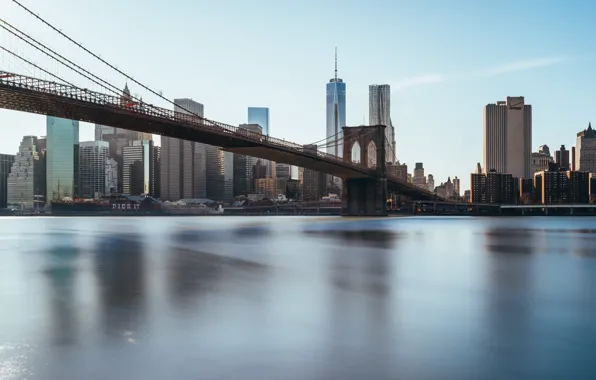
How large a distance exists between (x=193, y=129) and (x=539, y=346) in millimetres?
36420

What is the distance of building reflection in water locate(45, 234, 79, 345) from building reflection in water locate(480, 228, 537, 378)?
20.1 feet

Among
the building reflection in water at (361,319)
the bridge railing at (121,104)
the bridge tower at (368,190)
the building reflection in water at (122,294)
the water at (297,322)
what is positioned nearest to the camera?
the water at (297,322)

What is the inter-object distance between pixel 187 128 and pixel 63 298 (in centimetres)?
3072

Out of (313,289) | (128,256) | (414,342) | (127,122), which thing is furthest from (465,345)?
(127,122)

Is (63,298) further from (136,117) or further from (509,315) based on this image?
(136,117)

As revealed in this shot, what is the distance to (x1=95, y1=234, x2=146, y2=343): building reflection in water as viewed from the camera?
27.4 feet

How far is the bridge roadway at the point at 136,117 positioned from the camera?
29.5 metres

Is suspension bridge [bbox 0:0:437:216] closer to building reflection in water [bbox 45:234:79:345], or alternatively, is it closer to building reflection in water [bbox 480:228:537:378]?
building reflection in water [bbox 45:234:79:345]

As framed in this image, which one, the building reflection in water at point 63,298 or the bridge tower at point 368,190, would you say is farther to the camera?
the bridge tower at point 368,190

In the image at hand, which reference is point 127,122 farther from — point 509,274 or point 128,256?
point 509,274

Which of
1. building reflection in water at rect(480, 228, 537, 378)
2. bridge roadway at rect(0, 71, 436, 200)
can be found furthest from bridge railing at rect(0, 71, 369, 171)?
building reflection in water at rect(480, 228, 537, 378)

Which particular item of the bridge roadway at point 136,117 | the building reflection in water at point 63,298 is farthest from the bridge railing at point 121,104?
the building reflection in water at point 63,298

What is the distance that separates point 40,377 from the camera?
594 cm

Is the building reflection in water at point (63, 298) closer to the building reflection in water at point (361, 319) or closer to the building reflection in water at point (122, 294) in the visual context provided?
the building reflection in water at point (122, 294)
